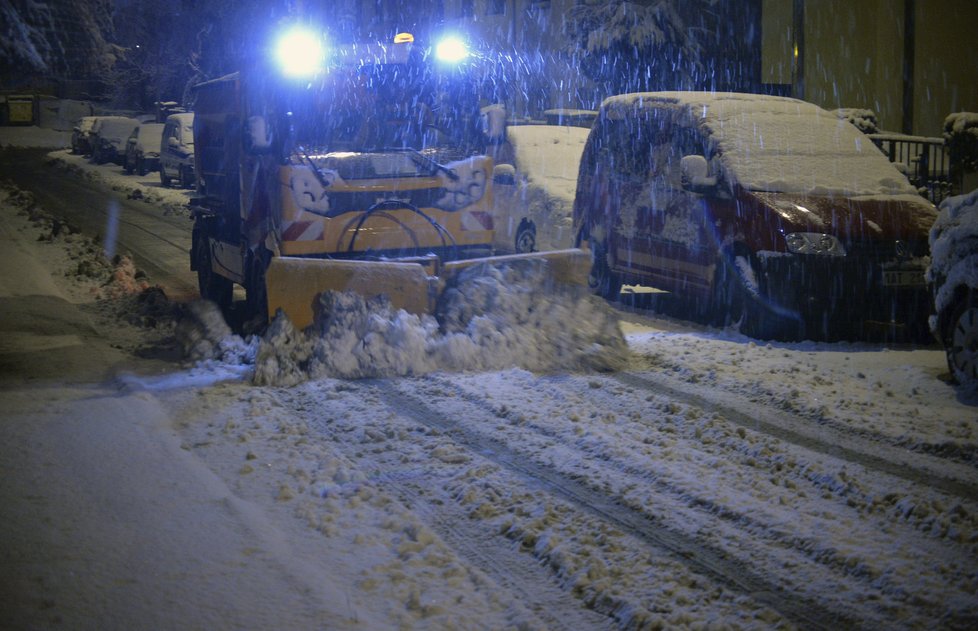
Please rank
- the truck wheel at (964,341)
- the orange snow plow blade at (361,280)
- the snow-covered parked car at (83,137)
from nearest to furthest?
the truck wheel at (964,341)
the orange snow plow blade at (361,280)
the snow-covered parked car at (83,137)

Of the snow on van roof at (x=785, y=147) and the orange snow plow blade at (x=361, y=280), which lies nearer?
the orange snow plow blade at (x=361, y=280)

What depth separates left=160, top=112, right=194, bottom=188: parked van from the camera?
2780 cm

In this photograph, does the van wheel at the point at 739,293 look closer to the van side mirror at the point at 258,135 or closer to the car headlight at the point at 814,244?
the car headlight at the point at 814,244

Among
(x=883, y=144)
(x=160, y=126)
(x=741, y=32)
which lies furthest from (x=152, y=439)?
(x=160, y=126)

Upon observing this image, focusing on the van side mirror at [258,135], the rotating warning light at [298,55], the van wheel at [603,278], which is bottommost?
the van wheel at [603,278]

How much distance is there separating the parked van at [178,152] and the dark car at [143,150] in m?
4.53

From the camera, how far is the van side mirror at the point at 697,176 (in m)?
9.50

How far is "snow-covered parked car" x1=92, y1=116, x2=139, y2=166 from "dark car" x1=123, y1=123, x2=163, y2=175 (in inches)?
63.2

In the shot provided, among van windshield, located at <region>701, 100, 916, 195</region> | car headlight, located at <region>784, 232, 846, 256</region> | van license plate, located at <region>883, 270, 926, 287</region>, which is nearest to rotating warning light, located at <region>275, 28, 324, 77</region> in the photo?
van windshield, located at <region>701, 100, 916, 195</region>

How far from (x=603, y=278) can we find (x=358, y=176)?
11.5 feet

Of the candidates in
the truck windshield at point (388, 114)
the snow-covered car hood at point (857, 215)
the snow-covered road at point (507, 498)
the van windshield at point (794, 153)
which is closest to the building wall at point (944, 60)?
the van windshield at point (794, 153)

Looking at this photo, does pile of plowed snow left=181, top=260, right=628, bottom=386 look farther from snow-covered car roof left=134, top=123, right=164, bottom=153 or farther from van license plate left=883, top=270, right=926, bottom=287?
snow-covered car roof left=134, top=123, right=164, bottom=153

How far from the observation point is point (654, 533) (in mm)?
4797

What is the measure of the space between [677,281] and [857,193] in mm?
1764
